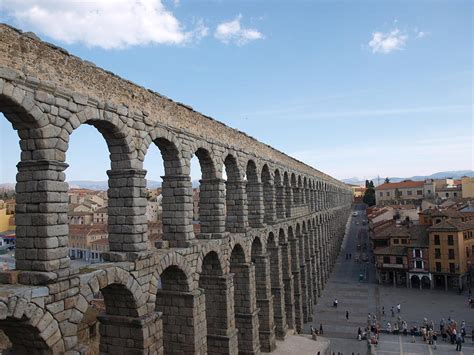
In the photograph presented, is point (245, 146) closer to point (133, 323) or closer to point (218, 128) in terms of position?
point (218, 128)

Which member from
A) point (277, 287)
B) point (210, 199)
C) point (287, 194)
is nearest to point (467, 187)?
point (287, 194)

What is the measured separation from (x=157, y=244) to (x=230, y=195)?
747 cm

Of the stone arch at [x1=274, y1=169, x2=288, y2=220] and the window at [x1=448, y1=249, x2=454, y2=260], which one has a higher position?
the stone arch at [x1=274, y1=169, x2=288, y2=220]

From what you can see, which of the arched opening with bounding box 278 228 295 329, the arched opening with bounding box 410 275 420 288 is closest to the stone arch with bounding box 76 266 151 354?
the arched opening with bounding box 278 228 295 329

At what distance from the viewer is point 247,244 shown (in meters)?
24.0

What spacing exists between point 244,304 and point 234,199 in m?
5.79

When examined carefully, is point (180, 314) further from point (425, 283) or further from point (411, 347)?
point (425, 283)

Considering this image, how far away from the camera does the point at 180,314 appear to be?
17391mm

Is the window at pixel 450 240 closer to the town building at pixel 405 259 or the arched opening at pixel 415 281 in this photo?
→ the town building at pixel 405 259

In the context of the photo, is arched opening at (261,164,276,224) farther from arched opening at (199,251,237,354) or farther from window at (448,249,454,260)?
window at (448,249,454,260)

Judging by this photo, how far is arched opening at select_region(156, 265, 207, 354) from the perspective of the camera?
17.1 m

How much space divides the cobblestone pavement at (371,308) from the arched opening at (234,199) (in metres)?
15.3

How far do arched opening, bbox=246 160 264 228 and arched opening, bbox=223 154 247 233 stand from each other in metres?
2.78

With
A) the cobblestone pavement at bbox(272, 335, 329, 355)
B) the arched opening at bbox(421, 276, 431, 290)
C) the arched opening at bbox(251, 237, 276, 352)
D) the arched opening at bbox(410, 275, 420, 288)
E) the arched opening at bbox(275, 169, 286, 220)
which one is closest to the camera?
the arched opening at bbox(251, 237, 276, 352)
